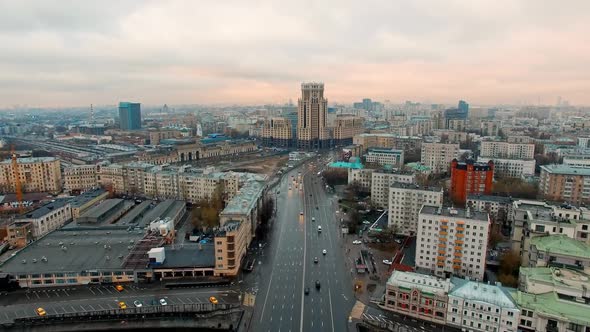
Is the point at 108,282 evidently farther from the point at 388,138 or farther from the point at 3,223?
the point at 388,138

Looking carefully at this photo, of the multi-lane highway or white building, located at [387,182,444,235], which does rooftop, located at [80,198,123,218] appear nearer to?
the multi-lane highway

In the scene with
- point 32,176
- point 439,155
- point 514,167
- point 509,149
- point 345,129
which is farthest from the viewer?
point 345,129

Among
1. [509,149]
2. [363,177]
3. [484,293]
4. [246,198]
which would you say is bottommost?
[484,293]

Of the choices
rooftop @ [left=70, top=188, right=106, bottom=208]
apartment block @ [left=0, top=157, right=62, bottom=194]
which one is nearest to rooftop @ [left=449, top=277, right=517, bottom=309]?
rooftop @ [left=70, top=188, right=106, bottom=208]

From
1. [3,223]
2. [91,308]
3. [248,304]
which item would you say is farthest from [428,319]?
[3,223]

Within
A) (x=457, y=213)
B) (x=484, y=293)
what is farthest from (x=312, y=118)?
(x=484, y=293)

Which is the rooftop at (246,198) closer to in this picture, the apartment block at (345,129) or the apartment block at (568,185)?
the apartment block at (568,185)

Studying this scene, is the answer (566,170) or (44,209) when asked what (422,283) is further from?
(44,209)
